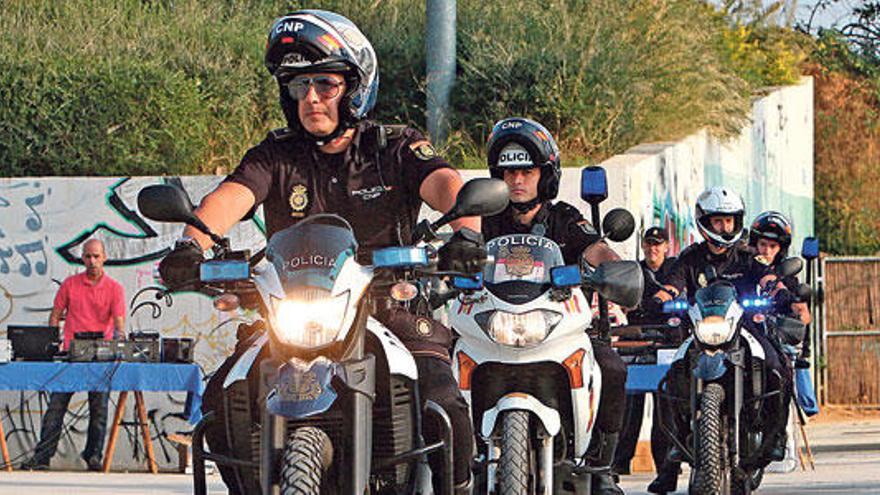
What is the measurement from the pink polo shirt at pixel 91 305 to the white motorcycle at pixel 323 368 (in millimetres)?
10143

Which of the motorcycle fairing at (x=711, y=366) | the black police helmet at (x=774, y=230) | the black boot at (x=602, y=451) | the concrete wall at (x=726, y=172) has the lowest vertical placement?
the black boot at (x=602, y=451)

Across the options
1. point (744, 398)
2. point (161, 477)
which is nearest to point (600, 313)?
point (744, 398)

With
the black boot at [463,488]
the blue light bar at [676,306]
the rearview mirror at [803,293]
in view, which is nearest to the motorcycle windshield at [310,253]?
the black boot at [463,488]

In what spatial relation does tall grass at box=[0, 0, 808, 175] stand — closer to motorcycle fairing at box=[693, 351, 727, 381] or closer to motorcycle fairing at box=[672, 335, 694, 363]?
motorcycle fairing at box=[672, 335, 694, 363]

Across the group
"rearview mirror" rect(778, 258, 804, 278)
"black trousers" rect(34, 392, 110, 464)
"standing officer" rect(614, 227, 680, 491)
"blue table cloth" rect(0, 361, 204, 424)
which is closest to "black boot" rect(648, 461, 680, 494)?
"standing officer" rect(614, 227, 680, 491)

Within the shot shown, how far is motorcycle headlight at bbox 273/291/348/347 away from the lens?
6039mm

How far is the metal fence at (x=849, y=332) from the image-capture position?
30672 millimetres

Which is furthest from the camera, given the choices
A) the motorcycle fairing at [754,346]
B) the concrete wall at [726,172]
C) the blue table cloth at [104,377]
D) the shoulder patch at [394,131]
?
the concrete wall at [726,172]

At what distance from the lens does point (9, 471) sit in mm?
16906

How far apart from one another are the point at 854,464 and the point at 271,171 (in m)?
11.0

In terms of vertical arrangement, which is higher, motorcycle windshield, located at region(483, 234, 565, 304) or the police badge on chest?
the police badge on chest

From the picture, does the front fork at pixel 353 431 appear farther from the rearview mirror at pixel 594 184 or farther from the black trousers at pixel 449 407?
the rearview mirror at pixel 594 184

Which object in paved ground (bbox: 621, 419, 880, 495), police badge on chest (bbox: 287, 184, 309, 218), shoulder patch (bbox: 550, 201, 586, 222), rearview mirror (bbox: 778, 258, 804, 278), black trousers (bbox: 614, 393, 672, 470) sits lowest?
paved ground (bbox: 621, 419, 880, 495)

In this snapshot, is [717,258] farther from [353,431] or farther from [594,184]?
[353,431]
